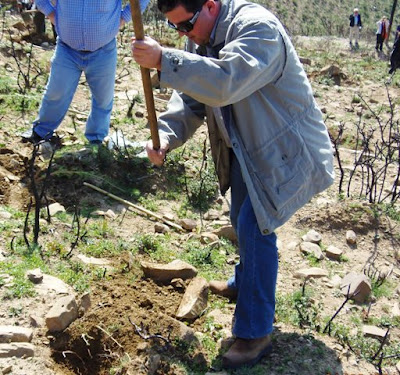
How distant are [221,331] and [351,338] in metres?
0.72

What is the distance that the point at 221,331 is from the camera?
10.8 ft

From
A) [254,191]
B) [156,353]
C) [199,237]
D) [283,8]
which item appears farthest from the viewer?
[283,8]

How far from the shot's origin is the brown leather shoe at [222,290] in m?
3.59

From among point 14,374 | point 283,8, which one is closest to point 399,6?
point 283,8

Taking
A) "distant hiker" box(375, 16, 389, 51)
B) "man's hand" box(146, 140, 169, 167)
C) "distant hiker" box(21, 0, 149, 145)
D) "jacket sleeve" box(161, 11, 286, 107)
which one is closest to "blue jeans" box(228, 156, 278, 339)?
"man's hand" box(146, 140, 169, 167)

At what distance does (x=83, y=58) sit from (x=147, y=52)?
8.14ft

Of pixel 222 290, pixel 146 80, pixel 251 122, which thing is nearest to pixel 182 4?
pixel 146 80

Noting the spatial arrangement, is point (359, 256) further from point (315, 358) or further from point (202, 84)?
point (202, 84)

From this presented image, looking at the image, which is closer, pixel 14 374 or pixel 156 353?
pixel 14 374

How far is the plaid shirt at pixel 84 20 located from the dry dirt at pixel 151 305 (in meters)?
0.92

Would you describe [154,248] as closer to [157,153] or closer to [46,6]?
[157,153]

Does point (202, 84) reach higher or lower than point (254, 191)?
higher

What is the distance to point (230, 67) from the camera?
2506 millimetres

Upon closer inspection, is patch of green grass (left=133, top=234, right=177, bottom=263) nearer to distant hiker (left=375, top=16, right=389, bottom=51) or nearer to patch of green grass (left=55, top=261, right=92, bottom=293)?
patch of green grass (left=55, top=261, right=92, bottom=293)
